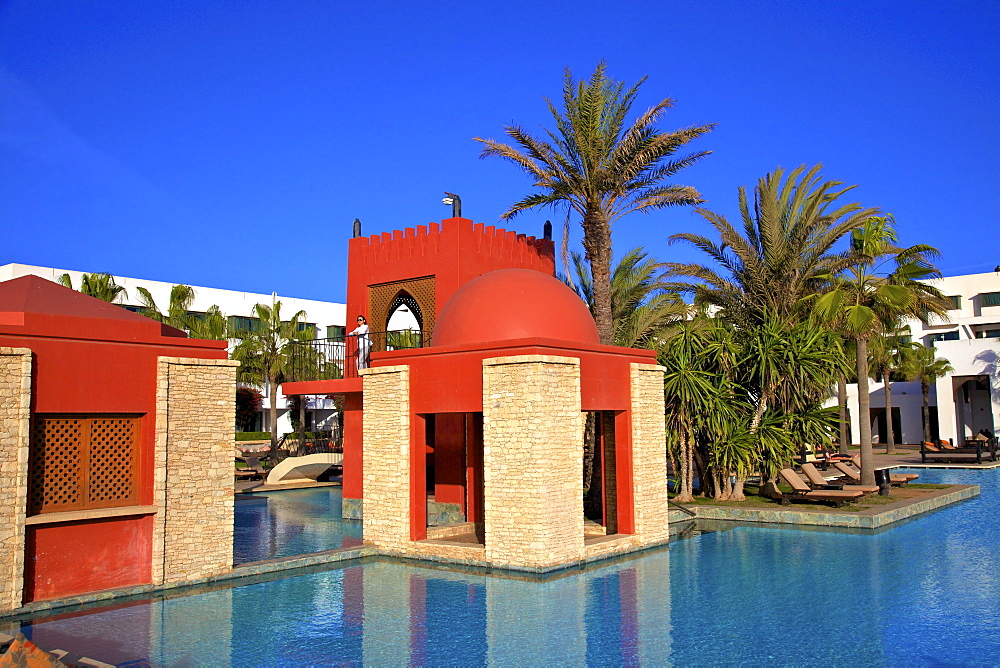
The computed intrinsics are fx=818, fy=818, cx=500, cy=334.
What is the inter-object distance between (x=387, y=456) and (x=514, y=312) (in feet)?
10.7

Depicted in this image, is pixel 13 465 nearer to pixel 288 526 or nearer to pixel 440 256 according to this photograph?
pixel 288 526

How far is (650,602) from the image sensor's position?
10141 mm

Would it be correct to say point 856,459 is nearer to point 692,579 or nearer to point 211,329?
point 692,579

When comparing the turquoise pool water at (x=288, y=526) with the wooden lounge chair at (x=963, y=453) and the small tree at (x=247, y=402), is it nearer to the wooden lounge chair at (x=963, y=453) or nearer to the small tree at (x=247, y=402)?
the small tree at (x=247, y=402)

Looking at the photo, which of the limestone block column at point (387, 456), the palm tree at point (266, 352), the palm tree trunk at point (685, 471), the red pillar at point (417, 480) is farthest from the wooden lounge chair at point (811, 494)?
the palm tree at point (266, 352)

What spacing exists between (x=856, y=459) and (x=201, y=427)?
67.2 feet

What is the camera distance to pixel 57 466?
34.5ft

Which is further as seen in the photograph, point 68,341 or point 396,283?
point 396,283

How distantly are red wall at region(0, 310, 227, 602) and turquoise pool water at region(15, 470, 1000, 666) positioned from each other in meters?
0.81

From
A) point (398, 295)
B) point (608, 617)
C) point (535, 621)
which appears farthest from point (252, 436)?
point (608, 617)

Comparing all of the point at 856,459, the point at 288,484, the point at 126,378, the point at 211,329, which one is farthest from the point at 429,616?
the point at 211,329

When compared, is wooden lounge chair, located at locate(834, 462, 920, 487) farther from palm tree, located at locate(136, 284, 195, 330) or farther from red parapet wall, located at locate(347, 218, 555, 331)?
palm tree, located at locate(136, 284, 195, 330)

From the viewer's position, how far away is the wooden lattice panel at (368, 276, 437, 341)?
17625mm

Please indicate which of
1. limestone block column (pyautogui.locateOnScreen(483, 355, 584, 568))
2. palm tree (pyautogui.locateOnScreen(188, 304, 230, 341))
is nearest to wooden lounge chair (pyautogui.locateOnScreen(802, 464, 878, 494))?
limestone block column (pyautogui.locateOnScreen(483, 355, 584, 568))
